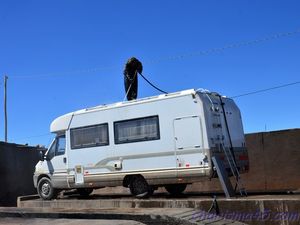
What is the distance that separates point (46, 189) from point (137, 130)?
4.44 m

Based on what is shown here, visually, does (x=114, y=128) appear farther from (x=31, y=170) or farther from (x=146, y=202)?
(x=31, y=170)

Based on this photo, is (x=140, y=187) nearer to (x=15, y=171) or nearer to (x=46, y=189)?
(x=46, y=189)

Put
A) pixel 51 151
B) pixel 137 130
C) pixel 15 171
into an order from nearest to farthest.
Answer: pixel 137 130
pixel 51 151
pixel 15 171

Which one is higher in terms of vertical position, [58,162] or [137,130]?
[137,130]

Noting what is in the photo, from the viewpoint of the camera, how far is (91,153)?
15742 mm

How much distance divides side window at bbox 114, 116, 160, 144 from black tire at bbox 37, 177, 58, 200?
3309 millimetres

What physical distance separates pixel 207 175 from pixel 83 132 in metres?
4.49

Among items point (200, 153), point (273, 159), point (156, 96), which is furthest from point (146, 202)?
point (273, 159)

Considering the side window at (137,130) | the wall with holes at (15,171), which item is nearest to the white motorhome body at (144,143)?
the side window at (137,130)

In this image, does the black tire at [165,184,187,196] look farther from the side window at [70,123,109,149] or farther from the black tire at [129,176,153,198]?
the side window at [70,123,109,149]

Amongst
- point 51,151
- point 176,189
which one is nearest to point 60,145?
point 51,151

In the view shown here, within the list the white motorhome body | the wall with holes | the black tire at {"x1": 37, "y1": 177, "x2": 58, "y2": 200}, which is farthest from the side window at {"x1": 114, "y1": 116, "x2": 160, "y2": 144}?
the wall with holes

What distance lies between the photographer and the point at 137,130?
14.7 meters

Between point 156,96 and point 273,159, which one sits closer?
point 156,96
